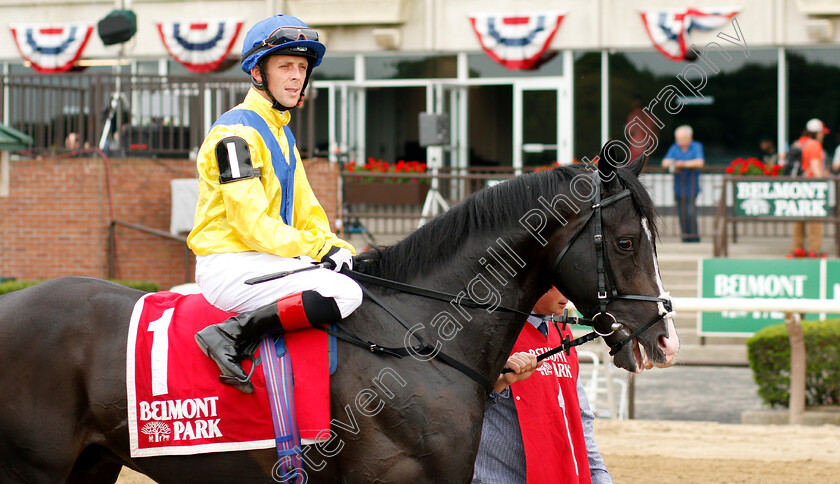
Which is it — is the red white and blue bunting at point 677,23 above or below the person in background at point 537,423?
above

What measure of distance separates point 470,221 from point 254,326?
29.9 inches

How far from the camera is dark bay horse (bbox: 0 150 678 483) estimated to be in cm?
294

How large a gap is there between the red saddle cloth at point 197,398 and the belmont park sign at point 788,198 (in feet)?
32.2

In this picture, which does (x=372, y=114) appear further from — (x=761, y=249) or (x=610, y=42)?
(x=761, y=249)

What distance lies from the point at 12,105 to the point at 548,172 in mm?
9759

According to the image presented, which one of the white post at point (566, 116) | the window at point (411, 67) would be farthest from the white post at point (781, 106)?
the window at point (411, 67)

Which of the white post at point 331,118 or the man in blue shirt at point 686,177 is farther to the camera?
the white post at point 331,118

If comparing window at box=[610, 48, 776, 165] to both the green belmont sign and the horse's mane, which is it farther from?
the horse's mane

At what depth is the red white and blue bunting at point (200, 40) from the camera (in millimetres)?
17391

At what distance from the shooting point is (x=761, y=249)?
12.7 metres

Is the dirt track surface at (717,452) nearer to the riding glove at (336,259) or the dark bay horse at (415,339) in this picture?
the dark bay horse at (415,339)

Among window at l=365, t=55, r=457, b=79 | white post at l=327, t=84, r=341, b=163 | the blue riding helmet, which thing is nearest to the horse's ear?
the blue riding helmet

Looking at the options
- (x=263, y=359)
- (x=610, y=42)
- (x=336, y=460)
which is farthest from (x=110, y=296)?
(x=610, y=42)

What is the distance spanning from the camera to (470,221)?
3129 mm
